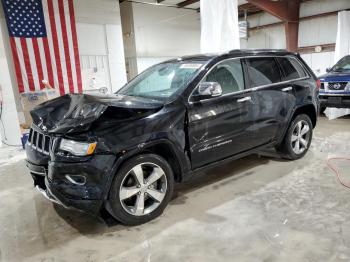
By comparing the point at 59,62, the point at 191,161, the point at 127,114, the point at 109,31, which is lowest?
the point at 191,161

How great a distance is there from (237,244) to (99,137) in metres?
1.37

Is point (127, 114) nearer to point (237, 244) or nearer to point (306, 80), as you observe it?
point (237, 244)

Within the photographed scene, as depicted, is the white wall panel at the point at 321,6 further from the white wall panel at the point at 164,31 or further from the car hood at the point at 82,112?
the car hood at the point at 82,112

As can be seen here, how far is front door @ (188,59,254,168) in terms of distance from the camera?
112 inches

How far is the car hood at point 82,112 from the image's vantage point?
228 centimetres

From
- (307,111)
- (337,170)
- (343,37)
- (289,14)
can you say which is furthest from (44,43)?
(289,14)

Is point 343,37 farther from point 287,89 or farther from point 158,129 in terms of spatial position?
point 158,129

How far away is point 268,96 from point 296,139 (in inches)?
38.1

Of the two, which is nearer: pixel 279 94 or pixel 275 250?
pixel 275 250

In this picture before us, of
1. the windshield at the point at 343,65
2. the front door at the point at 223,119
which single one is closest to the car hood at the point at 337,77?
the windshield at the point at 343,65

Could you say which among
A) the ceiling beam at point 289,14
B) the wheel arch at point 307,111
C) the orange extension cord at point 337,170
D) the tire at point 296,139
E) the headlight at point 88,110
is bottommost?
the orange extension cord at point 337,170

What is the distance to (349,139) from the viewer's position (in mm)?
5191

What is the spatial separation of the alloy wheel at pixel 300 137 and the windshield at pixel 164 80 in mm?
1846

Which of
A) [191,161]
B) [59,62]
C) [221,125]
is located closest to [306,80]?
[221,125]
